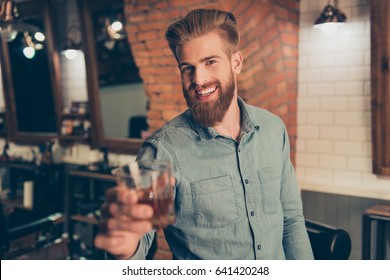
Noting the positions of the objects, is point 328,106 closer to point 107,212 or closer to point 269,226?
point 269,226

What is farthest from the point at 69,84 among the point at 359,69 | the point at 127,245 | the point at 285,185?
the point at 127,245

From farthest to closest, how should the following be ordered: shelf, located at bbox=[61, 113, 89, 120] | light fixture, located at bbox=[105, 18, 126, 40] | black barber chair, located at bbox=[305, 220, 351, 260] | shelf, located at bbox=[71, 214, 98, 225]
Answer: shelf, located at bbox=[61, 113, 89, 120] → shelf, located at bbox=[71, 214, 98, 225] → light fixture, located at bbox=[105, 18, 126, 40] → black barber chair, located at bbox=[305, 220, 351, 260]

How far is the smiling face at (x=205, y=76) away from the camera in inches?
57.1

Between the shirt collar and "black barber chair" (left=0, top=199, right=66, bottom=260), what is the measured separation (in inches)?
72.8

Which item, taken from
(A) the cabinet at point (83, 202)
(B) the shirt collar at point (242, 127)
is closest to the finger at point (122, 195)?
(B) the shirt collar at point (242, 127)

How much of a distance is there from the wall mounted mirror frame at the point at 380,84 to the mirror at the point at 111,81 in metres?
1.96

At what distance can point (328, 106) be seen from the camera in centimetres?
322

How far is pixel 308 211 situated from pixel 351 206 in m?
0.33

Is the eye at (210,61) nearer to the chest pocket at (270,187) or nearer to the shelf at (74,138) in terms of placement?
the chest pocket at (270,187)

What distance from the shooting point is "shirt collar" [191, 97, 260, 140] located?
4.87ft

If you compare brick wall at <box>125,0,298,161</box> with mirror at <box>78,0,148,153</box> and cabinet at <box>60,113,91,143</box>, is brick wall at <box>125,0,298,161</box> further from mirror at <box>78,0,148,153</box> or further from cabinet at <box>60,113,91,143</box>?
cabinet at <box>60,113,91,143</box>

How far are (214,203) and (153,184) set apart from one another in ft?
1.63

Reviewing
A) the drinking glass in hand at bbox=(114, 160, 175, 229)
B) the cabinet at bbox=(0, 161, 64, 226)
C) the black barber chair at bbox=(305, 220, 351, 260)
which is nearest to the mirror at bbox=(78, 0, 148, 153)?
the cabinet at bbox=(0, 161, 64, 226)

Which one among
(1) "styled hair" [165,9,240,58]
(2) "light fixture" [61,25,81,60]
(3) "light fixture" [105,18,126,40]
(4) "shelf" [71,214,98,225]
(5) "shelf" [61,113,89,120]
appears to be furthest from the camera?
(5) "shelf" [61,113,89,120]
